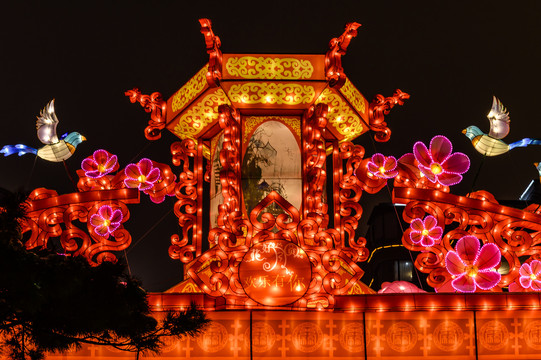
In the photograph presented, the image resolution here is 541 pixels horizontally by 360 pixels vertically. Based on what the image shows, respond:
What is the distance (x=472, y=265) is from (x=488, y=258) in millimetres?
227

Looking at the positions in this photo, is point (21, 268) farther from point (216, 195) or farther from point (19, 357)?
point (216, 195)

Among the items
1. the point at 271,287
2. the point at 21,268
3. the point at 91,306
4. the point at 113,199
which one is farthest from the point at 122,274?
the point at 113,199

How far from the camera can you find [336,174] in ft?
32.7

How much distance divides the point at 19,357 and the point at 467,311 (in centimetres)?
529

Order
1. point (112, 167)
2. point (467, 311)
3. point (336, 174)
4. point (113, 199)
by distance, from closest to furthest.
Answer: point (467, 311), point (113, 199), point (112, 167), point (336, 174)

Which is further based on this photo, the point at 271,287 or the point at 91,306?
the point at 271,287

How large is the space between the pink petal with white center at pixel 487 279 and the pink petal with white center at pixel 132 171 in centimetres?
504

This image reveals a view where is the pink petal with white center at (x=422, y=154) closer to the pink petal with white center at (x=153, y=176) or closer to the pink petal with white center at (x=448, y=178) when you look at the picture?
the pink petal with white center at (x=448, y=178)

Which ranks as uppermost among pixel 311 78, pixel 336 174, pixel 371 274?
pixel 311 78

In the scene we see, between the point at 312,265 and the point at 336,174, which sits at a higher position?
the point at 336,174

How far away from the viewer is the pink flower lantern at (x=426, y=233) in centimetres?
820

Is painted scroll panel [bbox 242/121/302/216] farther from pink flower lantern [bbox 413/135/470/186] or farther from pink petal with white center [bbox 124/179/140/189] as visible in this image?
pink flower lantern [bbox 413/135/470/186]

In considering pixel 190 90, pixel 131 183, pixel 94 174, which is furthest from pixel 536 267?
pixel 94 174

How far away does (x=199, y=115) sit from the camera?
997 centimetres
